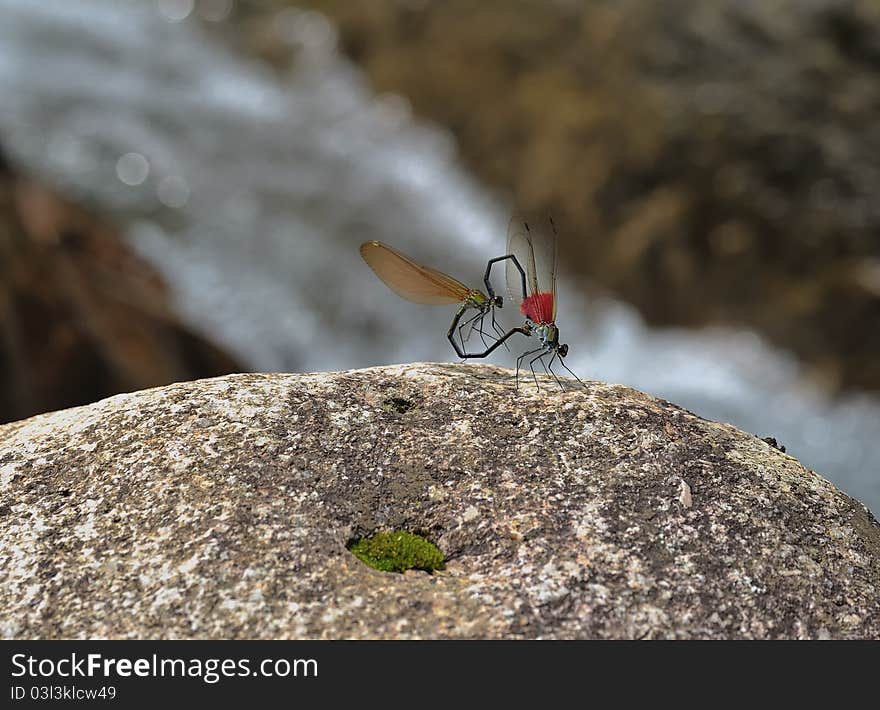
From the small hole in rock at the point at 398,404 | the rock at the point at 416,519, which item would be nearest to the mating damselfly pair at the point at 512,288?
the rock at the point at 416,519

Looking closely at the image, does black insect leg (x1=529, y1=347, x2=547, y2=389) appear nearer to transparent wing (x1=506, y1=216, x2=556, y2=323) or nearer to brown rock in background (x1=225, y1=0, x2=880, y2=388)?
transparent wing (x1=506, y1=216, x2=556, y2=323)

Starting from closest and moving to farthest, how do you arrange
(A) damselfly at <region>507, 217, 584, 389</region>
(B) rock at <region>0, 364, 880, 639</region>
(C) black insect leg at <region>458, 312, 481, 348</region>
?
1. (B) rock at <region>0, 364, 880, 639</region>
2. (A) damselfly at <region>507, 217, 584, 389</region>
3. (C) black insect leg at <region>458, 312, 481, 348</region>

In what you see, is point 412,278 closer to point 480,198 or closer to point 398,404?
point 398,404

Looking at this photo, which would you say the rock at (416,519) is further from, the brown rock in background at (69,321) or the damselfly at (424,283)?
the brown rock in background at (69,321)

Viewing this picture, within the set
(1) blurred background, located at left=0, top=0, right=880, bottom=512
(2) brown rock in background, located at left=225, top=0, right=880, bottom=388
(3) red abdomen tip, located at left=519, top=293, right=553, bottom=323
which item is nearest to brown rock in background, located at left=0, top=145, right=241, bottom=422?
(1) blurred background, located at left=0, top=0, right=880, bottom=512

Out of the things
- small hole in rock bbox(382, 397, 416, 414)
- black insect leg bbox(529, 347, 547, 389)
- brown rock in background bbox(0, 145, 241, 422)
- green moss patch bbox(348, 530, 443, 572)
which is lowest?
green moss patch bbox(348, 530, 443, 572)

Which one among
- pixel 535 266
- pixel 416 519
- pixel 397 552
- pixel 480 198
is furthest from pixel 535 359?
pixel 480 198

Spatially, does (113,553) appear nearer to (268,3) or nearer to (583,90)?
(583,90)
